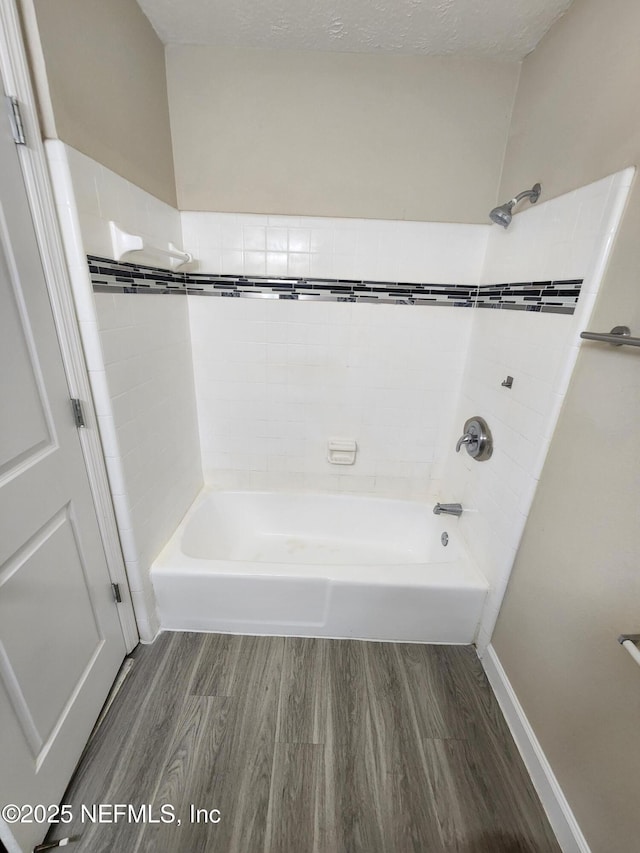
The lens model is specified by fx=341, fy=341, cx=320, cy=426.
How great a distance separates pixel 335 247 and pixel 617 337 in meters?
1.28

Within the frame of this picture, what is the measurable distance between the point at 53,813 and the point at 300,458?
1.57 meters

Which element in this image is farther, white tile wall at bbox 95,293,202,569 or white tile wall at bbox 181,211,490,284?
white tile wall at bbox 181,211,490,284

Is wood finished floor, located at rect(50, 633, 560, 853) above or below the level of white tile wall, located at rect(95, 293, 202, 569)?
below

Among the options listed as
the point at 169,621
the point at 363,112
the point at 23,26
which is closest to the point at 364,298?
the point at 363,112

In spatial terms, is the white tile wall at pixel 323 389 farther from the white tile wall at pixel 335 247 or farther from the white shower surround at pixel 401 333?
the white tile wall at pixel 335 247

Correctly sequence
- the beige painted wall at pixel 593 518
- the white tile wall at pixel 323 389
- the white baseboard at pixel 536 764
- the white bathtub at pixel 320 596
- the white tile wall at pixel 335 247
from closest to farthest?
1. the beige painted wall at pixel 593 518
2. the white baseboard at pixel 536 764
3. the white bathtub at pixel 320 596
4. the white tile wall at pixel 335 247
5. the white tile wall at pixel 323 389

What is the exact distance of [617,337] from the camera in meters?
0.82

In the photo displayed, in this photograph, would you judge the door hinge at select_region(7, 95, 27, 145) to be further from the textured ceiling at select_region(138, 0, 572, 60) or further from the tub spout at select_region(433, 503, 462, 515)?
the tub spout at select_region(433, 503, 462, 515)

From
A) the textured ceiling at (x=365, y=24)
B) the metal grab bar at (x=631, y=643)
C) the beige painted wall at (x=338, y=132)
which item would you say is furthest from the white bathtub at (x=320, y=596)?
the textured ceiling at (x=365, y=24)

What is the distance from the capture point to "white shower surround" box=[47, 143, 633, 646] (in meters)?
1.07

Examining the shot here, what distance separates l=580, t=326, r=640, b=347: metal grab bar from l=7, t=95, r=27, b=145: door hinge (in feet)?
4.95

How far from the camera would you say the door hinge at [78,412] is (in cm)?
105

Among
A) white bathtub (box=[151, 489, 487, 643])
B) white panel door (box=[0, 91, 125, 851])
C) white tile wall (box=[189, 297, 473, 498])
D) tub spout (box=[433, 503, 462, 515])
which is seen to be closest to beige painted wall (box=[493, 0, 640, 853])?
white bathtub (box=[151, 489, 487, 643])

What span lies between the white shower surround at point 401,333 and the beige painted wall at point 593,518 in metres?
0.07
